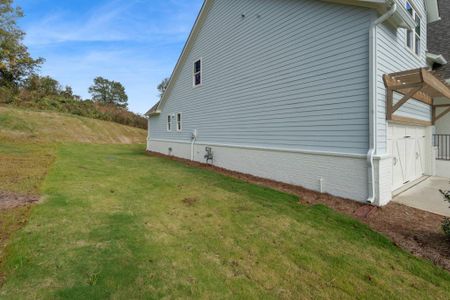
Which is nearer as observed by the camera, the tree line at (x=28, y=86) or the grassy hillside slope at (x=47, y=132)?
the tree line at (x=28, y=86)

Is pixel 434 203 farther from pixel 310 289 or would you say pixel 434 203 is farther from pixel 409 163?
pixel 310 289

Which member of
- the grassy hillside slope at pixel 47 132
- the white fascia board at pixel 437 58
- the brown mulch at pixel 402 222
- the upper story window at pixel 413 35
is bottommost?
the brown mulch at pixel 402 222

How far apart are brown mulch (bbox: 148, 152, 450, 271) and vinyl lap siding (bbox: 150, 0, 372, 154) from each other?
4.11ft

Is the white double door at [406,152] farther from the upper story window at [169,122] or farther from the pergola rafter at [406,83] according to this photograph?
the upper story window at [169,122]

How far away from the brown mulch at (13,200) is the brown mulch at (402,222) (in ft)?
19.8

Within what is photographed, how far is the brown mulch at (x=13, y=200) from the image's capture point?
4867 millimetres

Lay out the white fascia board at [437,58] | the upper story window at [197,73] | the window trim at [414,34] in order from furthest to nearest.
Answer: the upper story window at [197,73] → the white fascia board at [437,58] → the window trim at [414,34]

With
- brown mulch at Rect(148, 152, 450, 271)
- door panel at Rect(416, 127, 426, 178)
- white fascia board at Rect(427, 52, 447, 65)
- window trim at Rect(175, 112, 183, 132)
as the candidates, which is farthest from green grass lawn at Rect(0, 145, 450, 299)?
window trim at Rect(175, 112, 183, 132)

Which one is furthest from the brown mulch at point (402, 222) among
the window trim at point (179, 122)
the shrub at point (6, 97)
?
the shrub at point (6, 97)

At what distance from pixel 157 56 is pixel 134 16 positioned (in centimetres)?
691

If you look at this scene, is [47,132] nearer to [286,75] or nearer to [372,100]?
[286,75]

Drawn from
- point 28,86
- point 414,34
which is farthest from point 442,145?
point 28,86

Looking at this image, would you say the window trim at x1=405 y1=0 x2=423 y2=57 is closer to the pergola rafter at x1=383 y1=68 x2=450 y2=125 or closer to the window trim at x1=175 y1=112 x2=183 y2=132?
the pergola rafter at x1=383 y1=68 x2=450 y2=125

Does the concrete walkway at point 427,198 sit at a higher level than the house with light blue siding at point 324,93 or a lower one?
lower
